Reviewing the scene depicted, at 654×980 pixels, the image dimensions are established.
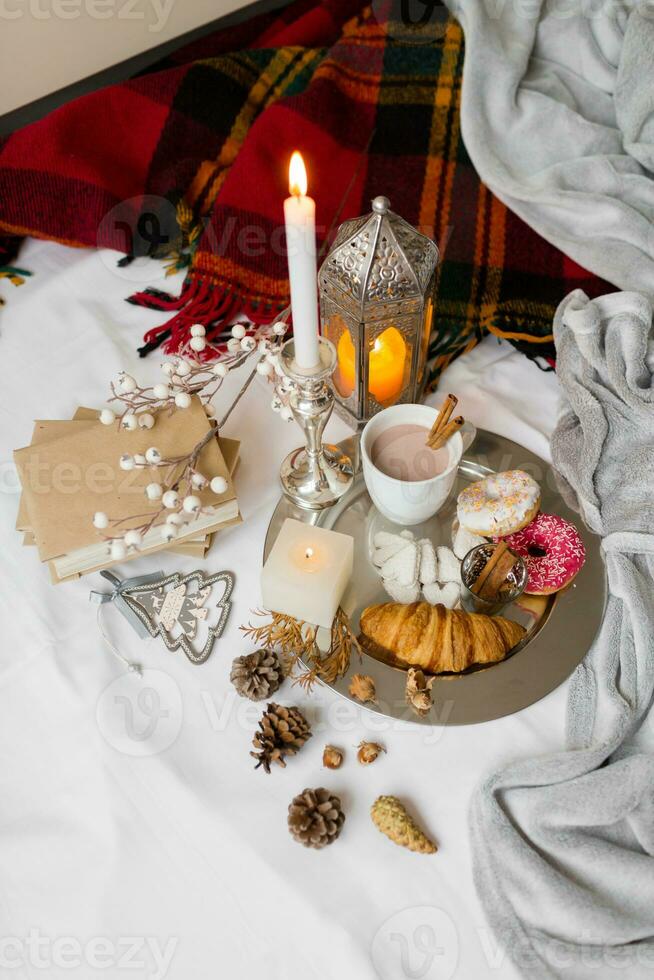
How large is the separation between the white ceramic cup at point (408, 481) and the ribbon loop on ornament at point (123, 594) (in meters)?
0.19

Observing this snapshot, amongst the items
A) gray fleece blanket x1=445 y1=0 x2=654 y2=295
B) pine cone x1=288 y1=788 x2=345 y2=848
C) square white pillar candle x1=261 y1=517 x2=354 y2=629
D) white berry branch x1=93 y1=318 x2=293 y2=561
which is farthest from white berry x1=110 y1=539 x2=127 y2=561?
gray fleece blanket x1=445 y1=0 x2=654 y2=295

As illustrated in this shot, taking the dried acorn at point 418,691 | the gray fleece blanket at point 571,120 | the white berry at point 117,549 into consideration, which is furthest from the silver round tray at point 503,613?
the gray fleece blanket at point 571,120

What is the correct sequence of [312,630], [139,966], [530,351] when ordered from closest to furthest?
[139,966] → [312,630] → [530,351]

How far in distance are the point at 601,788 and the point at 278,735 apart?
22 centimetres

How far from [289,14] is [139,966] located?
1.08 metres

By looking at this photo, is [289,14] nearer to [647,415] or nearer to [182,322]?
[182,322]

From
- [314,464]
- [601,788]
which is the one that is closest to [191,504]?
[314,464]

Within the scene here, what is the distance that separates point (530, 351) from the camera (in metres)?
0.77

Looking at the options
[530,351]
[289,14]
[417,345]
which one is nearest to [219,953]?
[417,345]

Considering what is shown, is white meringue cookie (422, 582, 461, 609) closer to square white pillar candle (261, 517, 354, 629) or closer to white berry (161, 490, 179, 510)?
square white pillar candle (261, 517, 354, 629)

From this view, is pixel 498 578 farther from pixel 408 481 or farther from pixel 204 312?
pixel 204 312

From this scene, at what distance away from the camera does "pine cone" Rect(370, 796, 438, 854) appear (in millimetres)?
505

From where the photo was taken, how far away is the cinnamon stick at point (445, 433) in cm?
60

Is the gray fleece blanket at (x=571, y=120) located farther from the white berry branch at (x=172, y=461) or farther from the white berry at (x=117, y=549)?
the white berry at (x=117, y=549)
